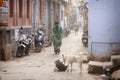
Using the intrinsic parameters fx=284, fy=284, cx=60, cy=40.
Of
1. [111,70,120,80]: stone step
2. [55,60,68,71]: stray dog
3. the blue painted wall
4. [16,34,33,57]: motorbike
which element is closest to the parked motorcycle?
[16,34,33,57]: motorbike

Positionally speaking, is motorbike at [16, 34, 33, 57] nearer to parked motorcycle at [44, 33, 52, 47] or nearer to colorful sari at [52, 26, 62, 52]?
colorful sari at [52, 26, 62, 52]

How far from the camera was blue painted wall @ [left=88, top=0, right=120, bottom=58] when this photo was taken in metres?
11.0

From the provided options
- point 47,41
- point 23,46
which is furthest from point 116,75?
point 47,41

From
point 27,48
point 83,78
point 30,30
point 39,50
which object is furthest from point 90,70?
point 30,30

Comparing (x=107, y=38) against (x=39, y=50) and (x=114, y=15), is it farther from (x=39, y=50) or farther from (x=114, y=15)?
(x=39, y=50)

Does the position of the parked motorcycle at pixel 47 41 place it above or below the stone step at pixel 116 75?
above

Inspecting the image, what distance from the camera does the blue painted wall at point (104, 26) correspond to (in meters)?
11.0

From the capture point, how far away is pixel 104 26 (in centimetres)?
1118

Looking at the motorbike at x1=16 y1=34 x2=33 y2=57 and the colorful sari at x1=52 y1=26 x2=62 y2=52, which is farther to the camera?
the colorful sari at x1=52 y1=26 x2=62 y2=52

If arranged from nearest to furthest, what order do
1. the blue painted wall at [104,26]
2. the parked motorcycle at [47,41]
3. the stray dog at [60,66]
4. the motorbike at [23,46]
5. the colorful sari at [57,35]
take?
the stray dog at [60,66], the blue painted wall at [104,26], the motorbike at [23,46], the colorful sari at [57,35], the parked motorcycle at [47,41]

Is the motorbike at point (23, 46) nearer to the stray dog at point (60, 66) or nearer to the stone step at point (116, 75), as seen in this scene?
the stray dog at point (60, 66)

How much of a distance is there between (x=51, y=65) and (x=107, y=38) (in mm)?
2491

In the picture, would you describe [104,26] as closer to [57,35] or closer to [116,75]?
[116,75]

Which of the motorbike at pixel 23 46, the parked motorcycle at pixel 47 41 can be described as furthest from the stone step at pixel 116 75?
the parked motorcycle at pixel 47 41
